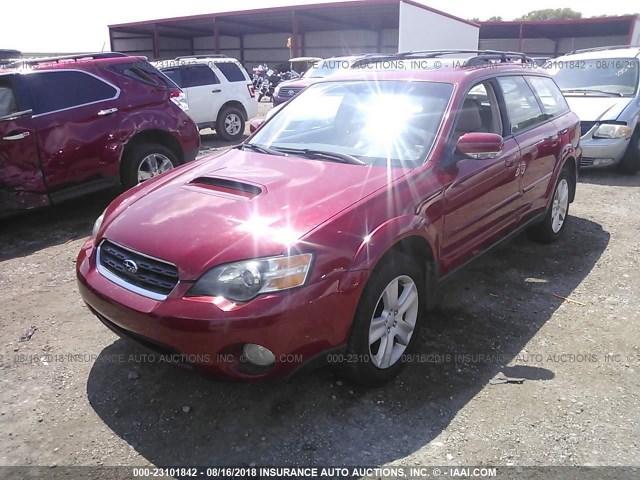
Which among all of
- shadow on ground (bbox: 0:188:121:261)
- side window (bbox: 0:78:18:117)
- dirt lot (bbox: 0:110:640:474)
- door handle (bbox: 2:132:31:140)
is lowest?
dirt lot (bbox: 0:110:640:474)

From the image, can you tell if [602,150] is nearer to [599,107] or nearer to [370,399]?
[599,107]

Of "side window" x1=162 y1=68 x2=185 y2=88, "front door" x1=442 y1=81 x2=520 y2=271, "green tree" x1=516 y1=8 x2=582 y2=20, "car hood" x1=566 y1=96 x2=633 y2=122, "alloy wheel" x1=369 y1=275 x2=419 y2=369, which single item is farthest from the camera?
"green tree" x1=516 y1=8 x2=582 y2=20

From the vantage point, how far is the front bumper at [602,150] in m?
7.68

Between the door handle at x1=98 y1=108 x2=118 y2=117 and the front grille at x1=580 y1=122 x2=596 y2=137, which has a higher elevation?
the door handle at x1=98 y1=108 x2=118 y2=117

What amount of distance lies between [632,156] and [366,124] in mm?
6333

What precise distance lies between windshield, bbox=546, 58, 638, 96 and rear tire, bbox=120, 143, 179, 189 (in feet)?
21.5

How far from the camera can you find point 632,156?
7.99 meters

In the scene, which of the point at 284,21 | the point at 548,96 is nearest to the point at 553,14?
the point at 284,21

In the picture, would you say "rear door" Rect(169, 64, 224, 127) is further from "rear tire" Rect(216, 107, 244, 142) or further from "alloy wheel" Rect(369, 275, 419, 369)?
"alloy wheel" Rect(369, 275, 419, 369)

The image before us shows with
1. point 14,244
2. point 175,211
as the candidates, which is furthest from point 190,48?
point 175,211

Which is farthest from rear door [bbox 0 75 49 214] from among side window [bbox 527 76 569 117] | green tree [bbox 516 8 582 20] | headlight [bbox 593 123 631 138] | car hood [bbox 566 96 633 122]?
green tree [bbox 516 8 582 20]

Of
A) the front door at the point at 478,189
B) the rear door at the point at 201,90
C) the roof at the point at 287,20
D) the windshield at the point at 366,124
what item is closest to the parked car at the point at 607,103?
the front door at the point at 478,189

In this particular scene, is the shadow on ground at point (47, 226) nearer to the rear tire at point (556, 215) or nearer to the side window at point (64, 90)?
the side window at point (64, 90)

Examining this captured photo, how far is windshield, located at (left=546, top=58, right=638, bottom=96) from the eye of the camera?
27.2 feet
